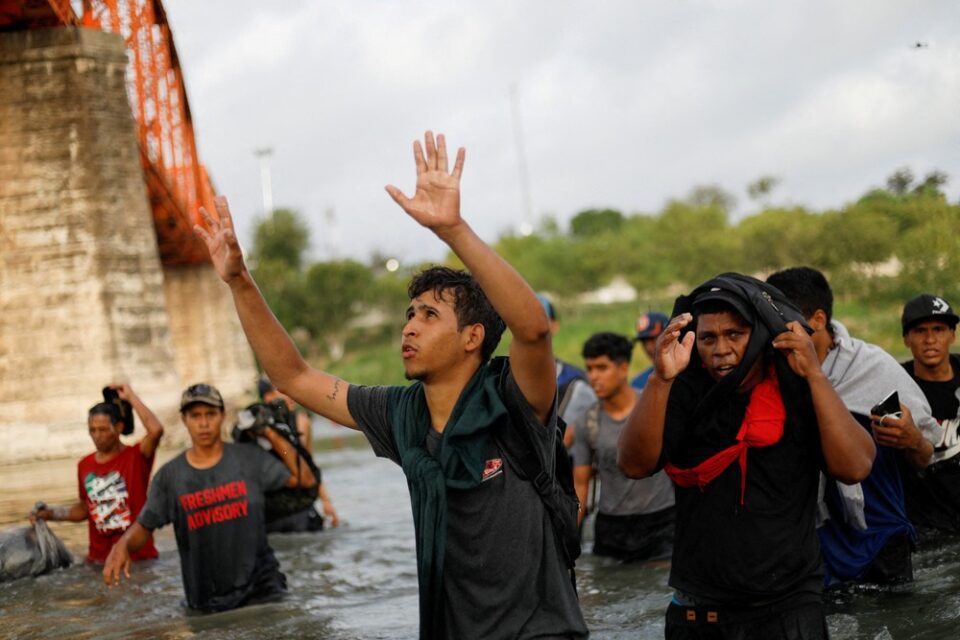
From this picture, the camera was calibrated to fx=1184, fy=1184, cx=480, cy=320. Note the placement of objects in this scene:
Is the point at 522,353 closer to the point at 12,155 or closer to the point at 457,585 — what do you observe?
the point at 457,585

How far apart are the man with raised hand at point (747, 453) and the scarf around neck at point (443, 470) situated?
575 millimetres

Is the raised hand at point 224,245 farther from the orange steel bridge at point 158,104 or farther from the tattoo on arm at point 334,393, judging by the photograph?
the orange steel bridge at point 158,104

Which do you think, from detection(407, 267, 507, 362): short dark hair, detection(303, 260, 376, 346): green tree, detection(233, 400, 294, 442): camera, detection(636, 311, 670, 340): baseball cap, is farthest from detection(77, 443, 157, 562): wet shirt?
detection(303, 260, 376, 346): green tree

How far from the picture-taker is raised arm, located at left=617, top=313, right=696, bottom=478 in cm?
355

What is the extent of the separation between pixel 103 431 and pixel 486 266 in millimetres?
5113

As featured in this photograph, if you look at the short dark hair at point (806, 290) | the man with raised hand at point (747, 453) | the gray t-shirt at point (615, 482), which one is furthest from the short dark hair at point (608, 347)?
the man with raised hand at point (747, 453)

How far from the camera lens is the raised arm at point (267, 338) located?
3.67 metres

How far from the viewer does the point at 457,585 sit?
3.30 meters

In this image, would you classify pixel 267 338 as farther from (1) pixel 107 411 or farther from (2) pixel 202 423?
(1) pixel 107 411

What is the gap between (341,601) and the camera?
733cm

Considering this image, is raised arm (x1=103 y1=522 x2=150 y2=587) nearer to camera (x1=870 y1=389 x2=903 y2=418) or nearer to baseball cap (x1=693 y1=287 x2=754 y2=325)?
baseball cap (x1=693 y1=287 x2=754 y2=325)

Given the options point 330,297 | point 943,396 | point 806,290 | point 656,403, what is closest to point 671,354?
point 656,403

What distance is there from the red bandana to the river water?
1.79m

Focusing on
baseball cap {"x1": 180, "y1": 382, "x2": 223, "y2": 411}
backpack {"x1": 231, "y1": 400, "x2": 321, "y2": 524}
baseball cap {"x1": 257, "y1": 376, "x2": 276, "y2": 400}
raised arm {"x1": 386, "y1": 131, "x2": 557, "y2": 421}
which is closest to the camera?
raised arm {"x1": 386, "y1": 131, "x2": 557, "y2": 421}
